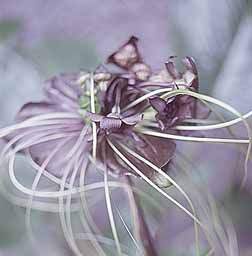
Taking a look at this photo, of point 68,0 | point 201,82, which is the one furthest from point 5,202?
point 68,0

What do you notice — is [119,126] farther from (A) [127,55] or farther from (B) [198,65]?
(B) [198,65]

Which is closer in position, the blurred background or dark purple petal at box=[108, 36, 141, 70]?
dark purple petal at box=[108, 36, 141, 70]

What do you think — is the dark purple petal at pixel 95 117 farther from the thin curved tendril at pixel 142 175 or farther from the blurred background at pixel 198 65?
the blurred background at pixel 198 65

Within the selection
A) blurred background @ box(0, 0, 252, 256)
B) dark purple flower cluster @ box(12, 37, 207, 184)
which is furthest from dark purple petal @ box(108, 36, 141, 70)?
blurred background @ box(0, 0, 252, 256)

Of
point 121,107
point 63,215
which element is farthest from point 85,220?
point 121,107

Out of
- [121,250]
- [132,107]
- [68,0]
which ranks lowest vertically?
[121,250]

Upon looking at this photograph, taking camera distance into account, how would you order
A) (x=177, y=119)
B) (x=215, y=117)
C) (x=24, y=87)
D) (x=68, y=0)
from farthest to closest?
(x=68, y=0), (x=24, y=87), (x=215, y=117), (x=177, y=119)

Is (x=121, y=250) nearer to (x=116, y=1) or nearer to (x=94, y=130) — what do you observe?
(x=94, y=130)

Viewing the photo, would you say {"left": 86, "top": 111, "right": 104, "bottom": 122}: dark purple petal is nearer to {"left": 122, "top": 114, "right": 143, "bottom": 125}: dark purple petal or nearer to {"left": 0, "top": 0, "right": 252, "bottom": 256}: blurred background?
{"left": 122, "top": 114, "right": 143, "bottom": 125}: dark purple petal

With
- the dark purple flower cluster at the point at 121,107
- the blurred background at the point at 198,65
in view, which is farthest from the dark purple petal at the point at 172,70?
the blurred background at the point at 198,65
